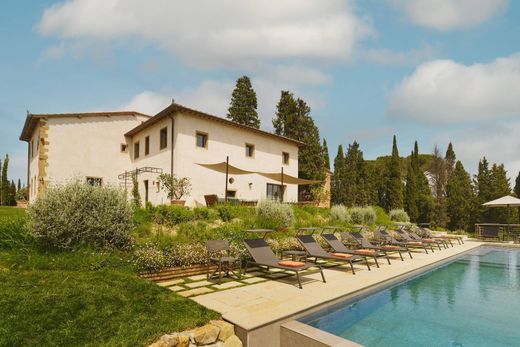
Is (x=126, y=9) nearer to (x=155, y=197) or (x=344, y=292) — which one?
(x=344, y=292)

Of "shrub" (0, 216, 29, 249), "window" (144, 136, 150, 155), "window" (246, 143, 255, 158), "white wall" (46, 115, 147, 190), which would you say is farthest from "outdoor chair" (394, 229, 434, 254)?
"white wall" (46, 115, 147, 190)

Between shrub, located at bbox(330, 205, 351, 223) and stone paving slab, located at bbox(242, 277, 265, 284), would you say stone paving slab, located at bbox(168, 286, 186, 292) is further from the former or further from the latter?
shrub, located at bbox(330, 205, 351, 223)

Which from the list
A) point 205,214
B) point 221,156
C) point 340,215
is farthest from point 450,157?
point 205,214

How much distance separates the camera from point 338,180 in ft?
122

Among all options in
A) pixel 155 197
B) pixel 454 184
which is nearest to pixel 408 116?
pixel 155 197

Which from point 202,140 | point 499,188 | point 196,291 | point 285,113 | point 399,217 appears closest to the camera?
point 196,291

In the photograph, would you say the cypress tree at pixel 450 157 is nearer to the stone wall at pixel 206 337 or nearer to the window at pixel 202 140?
the window at pixel 202 140

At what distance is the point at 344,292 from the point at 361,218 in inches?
518

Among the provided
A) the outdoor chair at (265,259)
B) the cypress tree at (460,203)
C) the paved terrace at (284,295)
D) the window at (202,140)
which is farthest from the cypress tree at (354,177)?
the outdoor chair at (265,259)

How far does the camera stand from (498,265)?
12320 mm

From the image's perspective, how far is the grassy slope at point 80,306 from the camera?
13.1 ft

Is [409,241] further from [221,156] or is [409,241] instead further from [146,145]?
[146,145]

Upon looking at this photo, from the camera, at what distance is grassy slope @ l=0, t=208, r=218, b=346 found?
3984 mm

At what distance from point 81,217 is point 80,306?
10.9 feet
